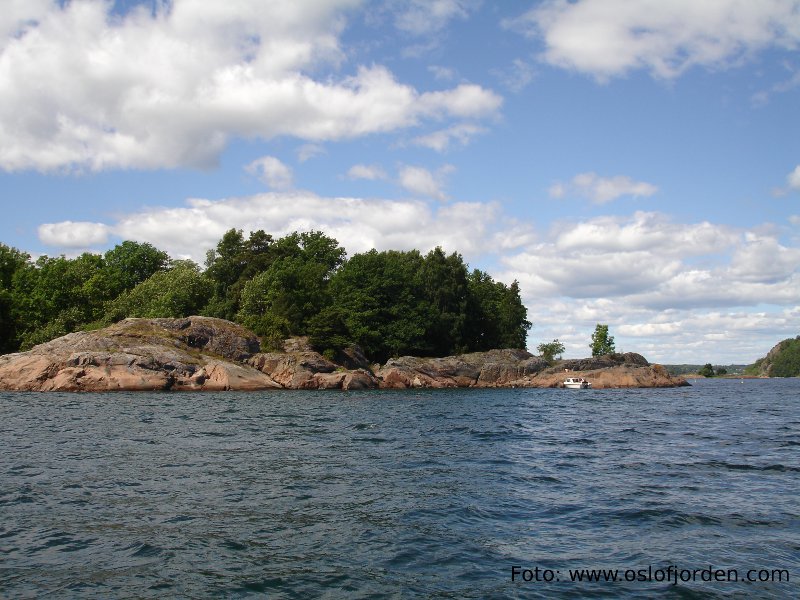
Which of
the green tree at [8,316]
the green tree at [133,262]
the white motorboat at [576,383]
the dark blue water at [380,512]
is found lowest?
the dark blue water at [380,512]

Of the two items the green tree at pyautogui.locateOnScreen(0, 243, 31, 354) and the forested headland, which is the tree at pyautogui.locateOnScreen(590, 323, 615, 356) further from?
the green tree at pyautogui.locateOnScreen(0, 243, 31, 354)

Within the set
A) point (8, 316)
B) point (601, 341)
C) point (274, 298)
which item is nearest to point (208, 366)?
point (274, 298)

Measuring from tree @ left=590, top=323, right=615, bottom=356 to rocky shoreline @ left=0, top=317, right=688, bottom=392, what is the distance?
5299 centimetres

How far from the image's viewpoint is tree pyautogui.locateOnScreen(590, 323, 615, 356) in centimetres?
14988

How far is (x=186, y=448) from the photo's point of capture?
23984 millimetres

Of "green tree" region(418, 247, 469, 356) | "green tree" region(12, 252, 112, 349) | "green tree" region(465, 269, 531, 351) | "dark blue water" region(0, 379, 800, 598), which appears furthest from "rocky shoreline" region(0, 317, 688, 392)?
"dark blue water" region(0, 379, 800, 598)

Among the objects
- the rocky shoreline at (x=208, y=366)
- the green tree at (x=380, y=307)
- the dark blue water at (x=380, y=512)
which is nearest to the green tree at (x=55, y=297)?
the rocky shoreline at (x=208, y=366)

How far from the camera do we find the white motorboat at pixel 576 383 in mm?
97438

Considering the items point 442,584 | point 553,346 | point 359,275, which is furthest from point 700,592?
point 553,346

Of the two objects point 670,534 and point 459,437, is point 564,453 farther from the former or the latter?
point 670,534

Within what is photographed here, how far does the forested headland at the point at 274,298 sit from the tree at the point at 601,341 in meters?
40.0

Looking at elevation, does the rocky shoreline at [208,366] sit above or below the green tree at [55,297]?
below

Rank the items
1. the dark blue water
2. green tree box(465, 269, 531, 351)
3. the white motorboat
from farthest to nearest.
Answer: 1. green tree box(465, 269, 531, 351)
2. the white motorboat
3. the dark blue water

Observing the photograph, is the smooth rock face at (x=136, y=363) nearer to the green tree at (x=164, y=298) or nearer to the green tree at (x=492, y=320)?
the green tree at (x=164, y=298)
